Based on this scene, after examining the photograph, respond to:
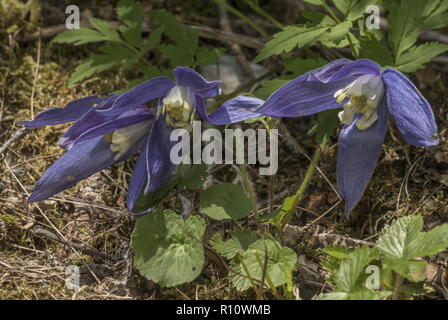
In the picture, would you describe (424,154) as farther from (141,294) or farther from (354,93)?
(141,294)

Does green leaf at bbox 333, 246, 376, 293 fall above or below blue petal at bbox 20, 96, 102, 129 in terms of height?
below

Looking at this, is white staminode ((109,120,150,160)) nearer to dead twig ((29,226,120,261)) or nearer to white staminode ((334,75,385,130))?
dead twig ((29,226,120,261))

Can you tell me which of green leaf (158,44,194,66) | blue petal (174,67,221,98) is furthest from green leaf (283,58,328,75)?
green leaf (158,44,194,66)

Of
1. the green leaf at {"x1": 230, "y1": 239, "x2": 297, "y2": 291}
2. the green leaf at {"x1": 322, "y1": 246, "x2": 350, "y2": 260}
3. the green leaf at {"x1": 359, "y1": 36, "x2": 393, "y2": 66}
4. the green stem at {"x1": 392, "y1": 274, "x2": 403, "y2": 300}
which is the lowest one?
the green stem at {"x1": 392, "y1": 274, "x2": 403, "y2": 300}

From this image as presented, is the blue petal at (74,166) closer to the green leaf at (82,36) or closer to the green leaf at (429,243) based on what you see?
the green leaf at (82,36)

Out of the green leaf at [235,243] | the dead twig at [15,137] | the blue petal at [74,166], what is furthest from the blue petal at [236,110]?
the dead twig at [15,137]

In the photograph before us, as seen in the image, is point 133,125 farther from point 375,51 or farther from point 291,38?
point 375,51
